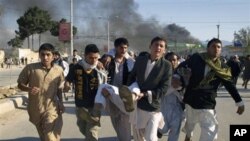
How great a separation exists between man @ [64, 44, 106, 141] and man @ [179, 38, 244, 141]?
1.21 m

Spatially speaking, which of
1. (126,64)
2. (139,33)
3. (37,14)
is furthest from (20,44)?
(126,64)

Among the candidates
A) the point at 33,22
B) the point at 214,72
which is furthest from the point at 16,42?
the point at 214,72

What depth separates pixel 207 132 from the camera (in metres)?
5.92

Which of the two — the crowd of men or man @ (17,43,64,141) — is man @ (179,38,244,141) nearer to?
the crowd of men

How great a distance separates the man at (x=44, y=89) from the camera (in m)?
5.77

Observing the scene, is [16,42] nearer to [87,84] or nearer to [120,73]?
[120,73]

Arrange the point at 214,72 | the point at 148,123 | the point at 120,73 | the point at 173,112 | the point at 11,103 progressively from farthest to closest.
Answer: the point at 11,103 → the point at 173,112 → the point at 120,73 → the point at 214,72 → the point at 148,123

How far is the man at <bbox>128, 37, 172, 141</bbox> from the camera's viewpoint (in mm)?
5516

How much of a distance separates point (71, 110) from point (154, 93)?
703 cm

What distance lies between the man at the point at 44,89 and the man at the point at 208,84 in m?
1.74

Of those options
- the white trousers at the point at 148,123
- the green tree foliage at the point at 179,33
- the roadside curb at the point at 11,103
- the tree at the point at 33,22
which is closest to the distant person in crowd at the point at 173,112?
the white trousers at the point at 148,123

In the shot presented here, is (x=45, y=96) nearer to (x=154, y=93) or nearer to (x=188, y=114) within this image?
(x=154, y=93)

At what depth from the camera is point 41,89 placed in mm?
5773

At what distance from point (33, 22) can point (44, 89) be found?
6729 centimetres
